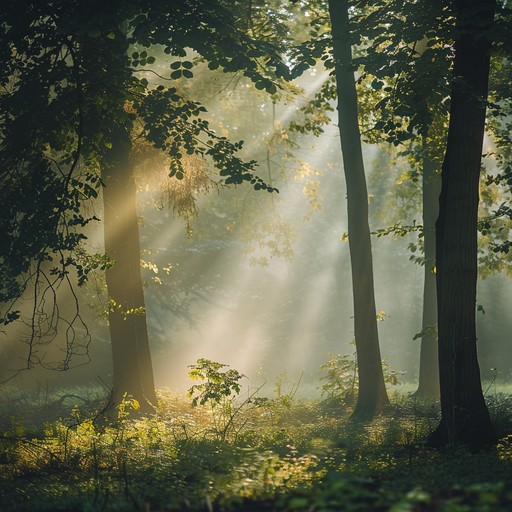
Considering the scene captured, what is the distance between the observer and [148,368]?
496 inches

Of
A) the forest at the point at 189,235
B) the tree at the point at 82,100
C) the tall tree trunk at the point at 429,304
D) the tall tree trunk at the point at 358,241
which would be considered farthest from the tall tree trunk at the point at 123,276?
the tall tree trunk at the point at 429,304

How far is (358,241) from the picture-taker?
508 inches

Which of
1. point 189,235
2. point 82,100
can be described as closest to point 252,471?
point 82,100

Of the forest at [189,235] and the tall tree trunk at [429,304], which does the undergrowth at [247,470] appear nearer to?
the forest at [189,235]

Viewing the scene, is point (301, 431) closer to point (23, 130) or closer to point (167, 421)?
point (167, 421)

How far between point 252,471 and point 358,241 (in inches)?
291

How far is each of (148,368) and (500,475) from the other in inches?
323

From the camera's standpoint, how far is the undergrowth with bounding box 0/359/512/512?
4.44 meters

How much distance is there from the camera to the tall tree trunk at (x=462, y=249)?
24.7 ft

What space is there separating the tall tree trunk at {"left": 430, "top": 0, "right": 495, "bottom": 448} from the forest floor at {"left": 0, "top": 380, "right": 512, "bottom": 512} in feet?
1.79

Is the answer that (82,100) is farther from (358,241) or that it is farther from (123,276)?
(358,241)

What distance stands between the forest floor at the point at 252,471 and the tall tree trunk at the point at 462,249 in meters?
0.55

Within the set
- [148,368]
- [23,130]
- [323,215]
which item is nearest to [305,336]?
[323,215]

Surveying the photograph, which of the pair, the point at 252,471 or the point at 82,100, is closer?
the point at 252,471
